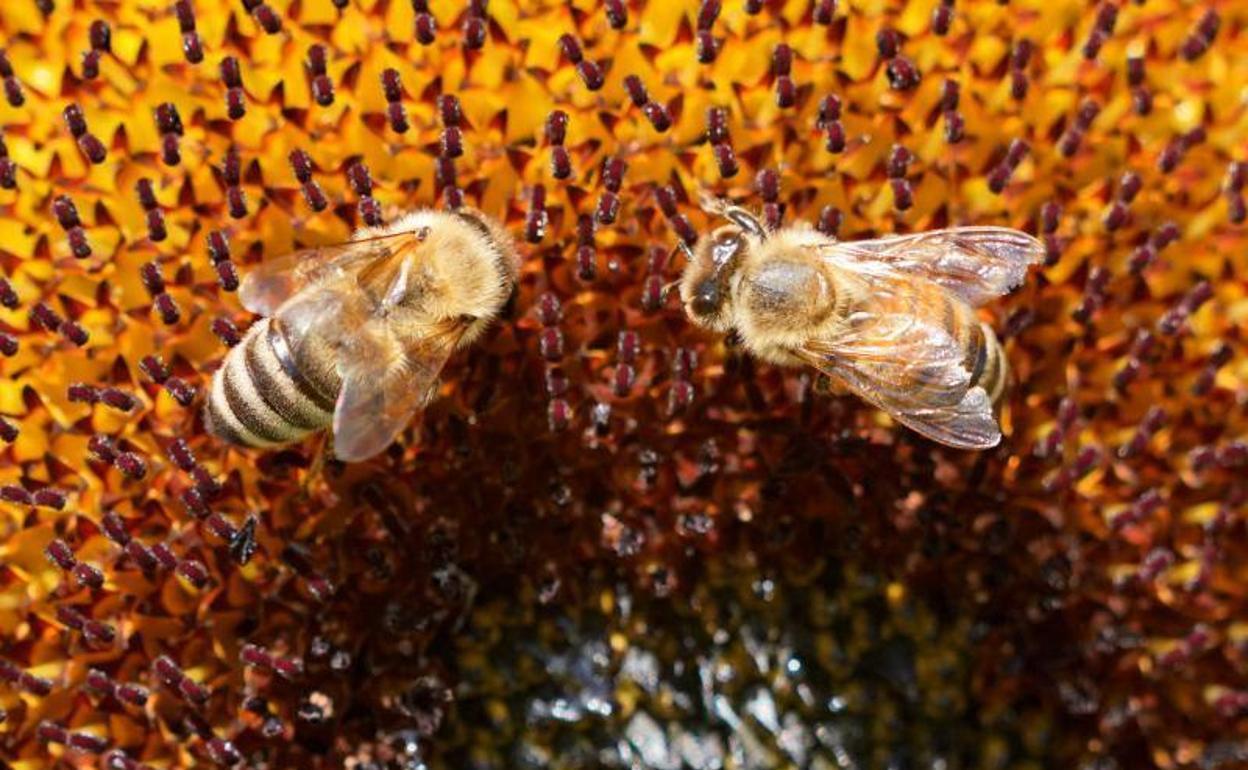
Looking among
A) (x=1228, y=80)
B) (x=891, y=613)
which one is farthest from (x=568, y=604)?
(x=1228, y=80)

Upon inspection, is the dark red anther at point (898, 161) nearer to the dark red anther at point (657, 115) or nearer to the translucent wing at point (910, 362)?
the translucent wing at point (910, 362)

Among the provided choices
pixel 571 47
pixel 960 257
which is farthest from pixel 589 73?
pixel 960 257

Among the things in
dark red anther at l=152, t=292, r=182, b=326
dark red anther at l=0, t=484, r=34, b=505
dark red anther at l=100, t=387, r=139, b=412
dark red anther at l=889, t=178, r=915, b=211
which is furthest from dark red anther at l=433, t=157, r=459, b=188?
dark red anther at l=0, t=484, r=34, b=505

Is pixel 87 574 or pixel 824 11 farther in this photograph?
pixel 824 11

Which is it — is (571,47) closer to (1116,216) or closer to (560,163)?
(560,163)

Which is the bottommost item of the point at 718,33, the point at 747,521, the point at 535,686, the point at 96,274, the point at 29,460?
the point at 535,686

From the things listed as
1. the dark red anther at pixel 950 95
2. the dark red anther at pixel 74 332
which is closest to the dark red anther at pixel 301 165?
the dark red anther at pixel 74 332

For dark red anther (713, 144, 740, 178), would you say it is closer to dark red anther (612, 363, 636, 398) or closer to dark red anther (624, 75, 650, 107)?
dark red anther (624, 75, 650, 107)

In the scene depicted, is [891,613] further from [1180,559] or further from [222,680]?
[222,680]
